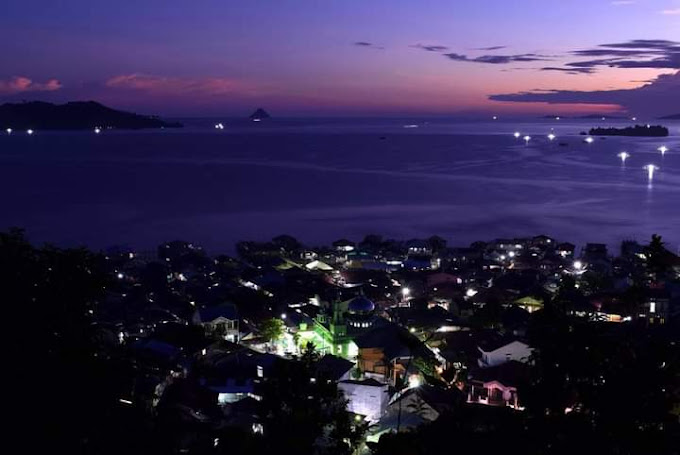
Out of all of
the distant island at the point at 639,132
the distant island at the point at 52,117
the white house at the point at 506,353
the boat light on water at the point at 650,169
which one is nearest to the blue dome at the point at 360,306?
the white house at the point at 506,353

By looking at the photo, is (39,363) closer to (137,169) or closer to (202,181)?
(202,181)

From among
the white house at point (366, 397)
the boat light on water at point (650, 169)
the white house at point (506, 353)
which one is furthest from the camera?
the boat light on water at point (650, 169)

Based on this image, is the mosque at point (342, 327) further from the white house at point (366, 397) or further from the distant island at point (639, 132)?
the distant island at point (639, 132)

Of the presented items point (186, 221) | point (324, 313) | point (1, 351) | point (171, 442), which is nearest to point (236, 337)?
point (324, 313)

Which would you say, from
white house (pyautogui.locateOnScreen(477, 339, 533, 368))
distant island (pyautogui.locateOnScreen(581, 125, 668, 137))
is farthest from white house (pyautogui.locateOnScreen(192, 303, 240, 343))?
distant island (pyautogui.locateOnScreen(581, 125, 668, 137))


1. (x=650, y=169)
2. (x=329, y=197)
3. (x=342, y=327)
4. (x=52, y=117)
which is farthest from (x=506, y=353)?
(x=52, y=117)

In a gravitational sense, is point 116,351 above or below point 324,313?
above

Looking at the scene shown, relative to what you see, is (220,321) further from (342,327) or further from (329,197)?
(329,197)
